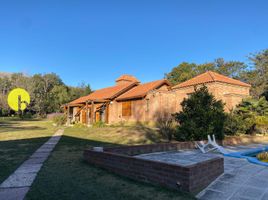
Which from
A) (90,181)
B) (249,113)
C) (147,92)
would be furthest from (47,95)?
(90,181)

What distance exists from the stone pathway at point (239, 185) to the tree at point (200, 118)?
5.12 m

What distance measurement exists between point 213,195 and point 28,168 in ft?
16.6

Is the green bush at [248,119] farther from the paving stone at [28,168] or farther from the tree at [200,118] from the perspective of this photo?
the paving stone at [28,168]

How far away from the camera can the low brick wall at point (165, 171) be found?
4.60 metres

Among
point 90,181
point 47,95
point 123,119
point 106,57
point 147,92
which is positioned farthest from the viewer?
point 47,95

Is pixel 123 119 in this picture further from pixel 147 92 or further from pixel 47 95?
pixel 47 95

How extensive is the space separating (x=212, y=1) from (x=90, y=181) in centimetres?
1674

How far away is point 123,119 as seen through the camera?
84.4 feet

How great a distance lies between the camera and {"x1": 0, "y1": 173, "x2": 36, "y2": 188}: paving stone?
481cm

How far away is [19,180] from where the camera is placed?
5.17 m

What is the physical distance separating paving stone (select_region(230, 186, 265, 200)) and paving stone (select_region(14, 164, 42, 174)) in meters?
5.14

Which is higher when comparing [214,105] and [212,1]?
[212,1]

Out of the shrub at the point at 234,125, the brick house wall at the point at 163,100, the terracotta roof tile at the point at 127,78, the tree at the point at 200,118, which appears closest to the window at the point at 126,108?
the brick house wall at the point at 163,100

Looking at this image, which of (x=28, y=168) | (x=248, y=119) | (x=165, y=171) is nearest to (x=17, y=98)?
(x=28, y=168)
